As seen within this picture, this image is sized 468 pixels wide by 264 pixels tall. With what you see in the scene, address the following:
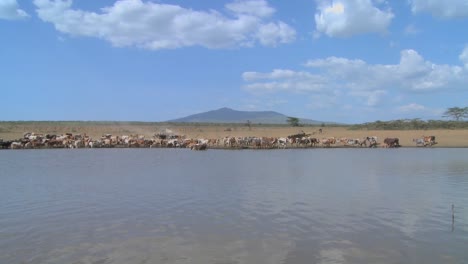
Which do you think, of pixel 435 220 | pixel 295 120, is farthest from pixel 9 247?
pixel 295 120

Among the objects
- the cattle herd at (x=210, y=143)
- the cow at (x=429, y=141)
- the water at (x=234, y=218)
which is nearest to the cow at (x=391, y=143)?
the cattle herd at (x=210, y=143)

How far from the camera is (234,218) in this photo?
9398mm

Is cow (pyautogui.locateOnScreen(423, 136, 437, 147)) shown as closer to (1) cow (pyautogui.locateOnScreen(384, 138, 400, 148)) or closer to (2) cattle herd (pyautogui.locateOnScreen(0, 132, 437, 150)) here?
(2) cattle herd (pyautogui.locateOnScreen(0, 132, 437, 150))

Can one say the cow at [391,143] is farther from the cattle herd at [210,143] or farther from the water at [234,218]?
the water at [234,218]

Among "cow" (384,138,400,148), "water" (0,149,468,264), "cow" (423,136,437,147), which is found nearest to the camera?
"water" (0,149,468,264)

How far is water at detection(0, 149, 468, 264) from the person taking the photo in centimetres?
701

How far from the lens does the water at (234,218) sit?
701cm

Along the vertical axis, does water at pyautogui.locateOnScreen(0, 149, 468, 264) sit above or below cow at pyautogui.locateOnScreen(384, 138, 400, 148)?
below

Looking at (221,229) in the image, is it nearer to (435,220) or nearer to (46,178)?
(435,220)

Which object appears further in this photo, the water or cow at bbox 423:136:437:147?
cow at bbox 423:136:437:147

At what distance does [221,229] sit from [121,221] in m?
2.25

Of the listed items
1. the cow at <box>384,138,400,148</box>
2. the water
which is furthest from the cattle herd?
the water

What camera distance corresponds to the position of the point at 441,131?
144 feet

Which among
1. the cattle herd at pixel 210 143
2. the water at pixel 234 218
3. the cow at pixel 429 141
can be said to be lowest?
the water at pixel 234 218
